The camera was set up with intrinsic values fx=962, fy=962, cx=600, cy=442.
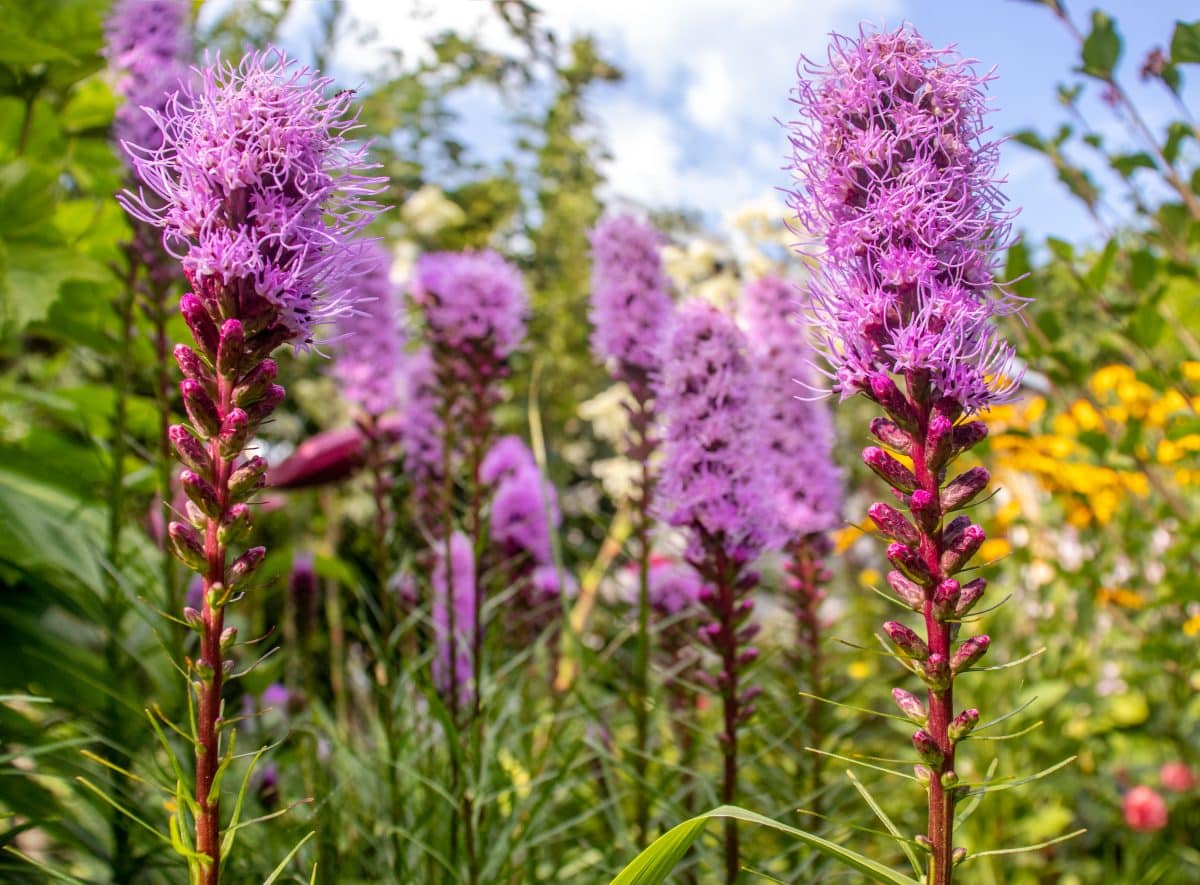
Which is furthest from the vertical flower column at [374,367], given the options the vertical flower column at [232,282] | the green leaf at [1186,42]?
the green leaf at [1186,42]

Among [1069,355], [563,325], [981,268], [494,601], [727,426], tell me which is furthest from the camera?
[563,325]

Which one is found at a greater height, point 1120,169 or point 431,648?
point 1120,169

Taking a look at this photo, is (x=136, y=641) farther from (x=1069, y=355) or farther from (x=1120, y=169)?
(x=1120, y=169)

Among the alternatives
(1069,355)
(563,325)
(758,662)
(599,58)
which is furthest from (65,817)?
(599,58)

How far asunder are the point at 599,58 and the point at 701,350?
13.4 ft

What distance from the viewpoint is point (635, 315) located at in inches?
110

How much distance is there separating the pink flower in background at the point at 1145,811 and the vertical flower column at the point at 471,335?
2.54 metres

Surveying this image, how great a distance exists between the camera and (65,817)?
7.15 ft

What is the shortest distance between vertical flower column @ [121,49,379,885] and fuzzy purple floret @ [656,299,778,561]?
101cm

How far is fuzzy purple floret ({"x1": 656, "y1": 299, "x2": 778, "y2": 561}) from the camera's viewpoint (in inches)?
80.9

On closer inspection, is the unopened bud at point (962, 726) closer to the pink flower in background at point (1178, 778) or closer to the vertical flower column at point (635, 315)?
the vertical flower column at point (635, 315)

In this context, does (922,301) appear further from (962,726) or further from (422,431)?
(422,431)

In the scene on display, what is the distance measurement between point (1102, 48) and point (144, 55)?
8.28ft

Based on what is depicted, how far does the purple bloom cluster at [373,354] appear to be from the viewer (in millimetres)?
3178
